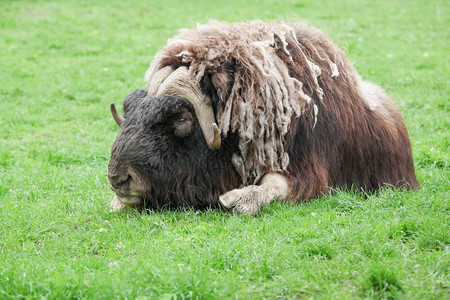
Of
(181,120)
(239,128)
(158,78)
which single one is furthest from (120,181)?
(239,128)

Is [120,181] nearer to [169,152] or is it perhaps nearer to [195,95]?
[169,152]

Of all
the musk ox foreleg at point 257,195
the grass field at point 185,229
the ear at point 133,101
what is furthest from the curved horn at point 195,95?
the grass field at point 185,229

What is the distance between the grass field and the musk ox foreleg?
0.09 meters

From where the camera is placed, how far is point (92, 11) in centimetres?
1523

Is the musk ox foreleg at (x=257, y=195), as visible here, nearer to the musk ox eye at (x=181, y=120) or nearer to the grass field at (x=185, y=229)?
the grass field at (x=185, y=229)

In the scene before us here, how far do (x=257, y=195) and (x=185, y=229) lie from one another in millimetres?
→ 626

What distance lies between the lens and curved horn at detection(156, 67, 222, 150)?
4.50m

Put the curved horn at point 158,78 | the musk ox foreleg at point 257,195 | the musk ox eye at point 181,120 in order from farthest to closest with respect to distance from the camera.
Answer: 1. the curved horn at point 158,78
2. the musk ox eye at point 181,120
3. the musk ox foreleg at point 257,195

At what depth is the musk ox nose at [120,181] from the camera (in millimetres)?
4496

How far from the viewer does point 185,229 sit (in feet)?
13.9

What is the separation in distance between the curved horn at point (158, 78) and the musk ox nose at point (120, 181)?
0.72m

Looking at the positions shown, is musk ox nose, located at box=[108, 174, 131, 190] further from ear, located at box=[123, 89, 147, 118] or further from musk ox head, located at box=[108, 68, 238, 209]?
ear, located at box=[123, 89, 147, 118]

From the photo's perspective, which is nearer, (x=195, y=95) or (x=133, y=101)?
(x=195, y=95)

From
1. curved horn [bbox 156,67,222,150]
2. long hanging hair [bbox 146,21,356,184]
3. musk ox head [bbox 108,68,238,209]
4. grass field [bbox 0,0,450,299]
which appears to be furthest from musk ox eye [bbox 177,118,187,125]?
grass field [bbox 0,0,450,299]
